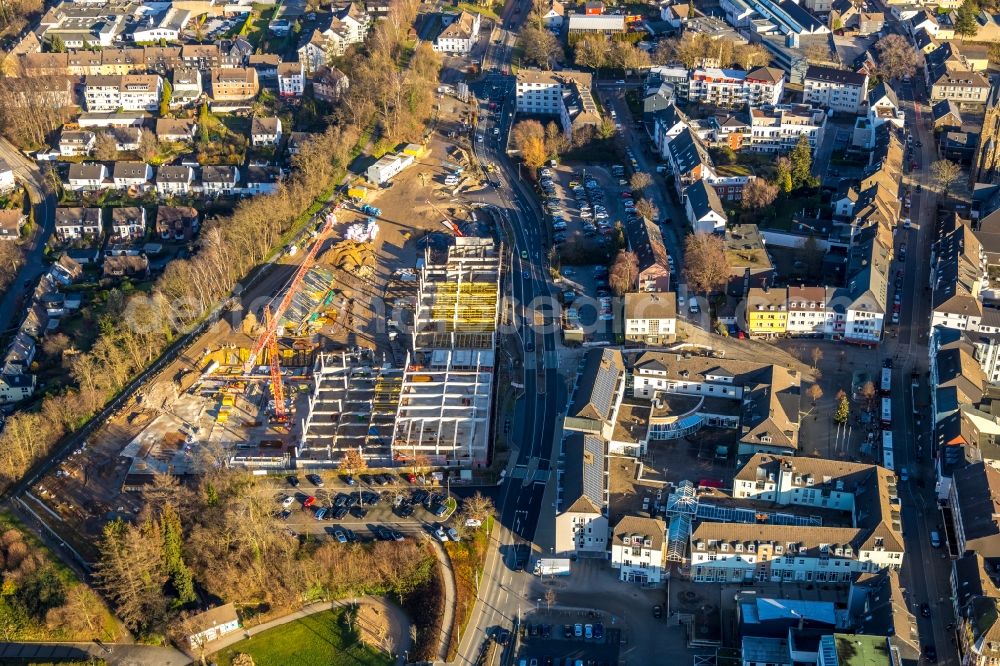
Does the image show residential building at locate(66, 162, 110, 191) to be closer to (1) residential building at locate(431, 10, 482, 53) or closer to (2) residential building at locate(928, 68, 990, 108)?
(1) residential building at locate(431, 10, 482, 53)

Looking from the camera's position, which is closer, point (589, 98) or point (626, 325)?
point (626, 325)

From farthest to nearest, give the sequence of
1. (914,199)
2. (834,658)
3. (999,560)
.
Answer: (914,199) < (999,560) < (834,658)

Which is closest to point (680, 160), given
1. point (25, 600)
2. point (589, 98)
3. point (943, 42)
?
point (589, 98)

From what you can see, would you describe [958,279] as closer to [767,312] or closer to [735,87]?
[767,312]

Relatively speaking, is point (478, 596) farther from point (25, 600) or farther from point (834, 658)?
point (25, 600)

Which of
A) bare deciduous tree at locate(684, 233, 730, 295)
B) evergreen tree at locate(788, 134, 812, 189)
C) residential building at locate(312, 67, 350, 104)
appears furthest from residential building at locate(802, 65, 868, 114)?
residential building at locate(312, 67, 350, 104)

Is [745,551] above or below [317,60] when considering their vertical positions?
below
